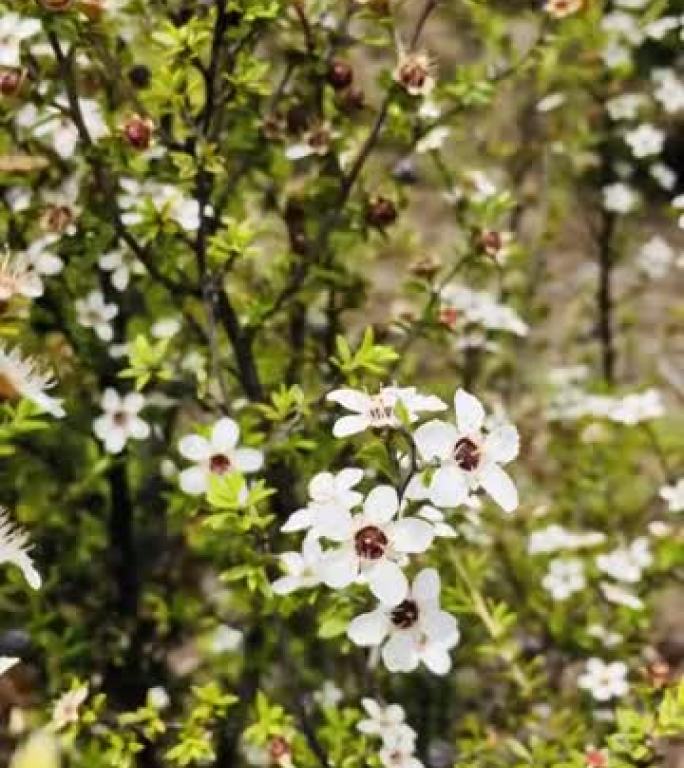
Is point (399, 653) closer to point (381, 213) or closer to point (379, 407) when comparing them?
point (379, 407)

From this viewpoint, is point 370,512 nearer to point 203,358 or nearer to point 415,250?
point 203,358

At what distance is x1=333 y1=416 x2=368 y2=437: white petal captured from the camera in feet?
5.15

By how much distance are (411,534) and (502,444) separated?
0.13 m

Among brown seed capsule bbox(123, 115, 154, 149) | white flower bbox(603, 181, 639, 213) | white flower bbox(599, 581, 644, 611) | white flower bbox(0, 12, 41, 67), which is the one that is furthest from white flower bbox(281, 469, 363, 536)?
white flower bbox(603, 181, 639, 213)

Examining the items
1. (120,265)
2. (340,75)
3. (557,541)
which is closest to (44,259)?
(120,265)

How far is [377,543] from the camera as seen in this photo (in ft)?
5.08

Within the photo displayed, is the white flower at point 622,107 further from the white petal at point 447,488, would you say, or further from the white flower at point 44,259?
the white petal at point 447,488

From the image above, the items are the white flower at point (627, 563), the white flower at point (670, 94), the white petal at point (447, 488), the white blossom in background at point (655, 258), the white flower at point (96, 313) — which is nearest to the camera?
the white petal at point (447, 488)

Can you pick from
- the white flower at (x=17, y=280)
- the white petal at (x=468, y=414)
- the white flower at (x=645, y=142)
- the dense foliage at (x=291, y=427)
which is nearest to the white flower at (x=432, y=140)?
the dense foliage at (x=291, y=427)

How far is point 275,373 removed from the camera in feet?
7.45

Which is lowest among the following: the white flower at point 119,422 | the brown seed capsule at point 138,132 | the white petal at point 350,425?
the white petal at point 350,425

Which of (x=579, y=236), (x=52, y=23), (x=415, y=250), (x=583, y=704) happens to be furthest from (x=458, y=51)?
(x=52, y=23)

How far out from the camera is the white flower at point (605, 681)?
87.0 inches

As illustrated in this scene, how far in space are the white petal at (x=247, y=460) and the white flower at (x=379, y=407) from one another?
0.98 feet
